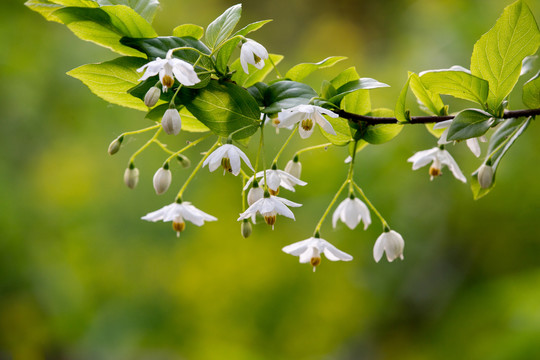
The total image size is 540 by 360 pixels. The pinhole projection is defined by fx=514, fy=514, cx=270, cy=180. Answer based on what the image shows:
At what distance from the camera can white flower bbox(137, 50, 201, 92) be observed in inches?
28.6

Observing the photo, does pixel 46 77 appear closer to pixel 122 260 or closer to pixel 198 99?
pixel 122 260

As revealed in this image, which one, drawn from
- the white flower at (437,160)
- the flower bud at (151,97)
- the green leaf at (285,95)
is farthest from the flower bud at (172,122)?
the white flower at (437,160)

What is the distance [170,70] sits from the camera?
29.1 inches

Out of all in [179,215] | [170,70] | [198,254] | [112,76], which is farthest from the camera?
[198,254]

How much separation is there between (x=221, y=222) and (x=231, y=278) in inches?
20.6

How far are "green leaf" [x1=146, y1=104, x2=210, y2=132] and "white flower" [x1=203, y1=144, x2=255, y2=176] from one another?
0.24ft

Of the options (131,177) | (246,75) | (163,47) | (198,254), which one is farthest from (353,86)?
(198,254)

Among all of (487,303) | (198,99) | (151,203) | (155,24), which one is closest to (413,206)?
(487,303)

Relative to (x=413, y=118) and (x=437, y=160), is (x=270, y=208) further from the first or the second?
(x=437, y=160)

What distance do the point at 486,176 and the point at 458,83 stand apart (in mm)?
211

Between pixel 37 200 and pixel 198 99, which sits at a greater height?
pixel 198 99

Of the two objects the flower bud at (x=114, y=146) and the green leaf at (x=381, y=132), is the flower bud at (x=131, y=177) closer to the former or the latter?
the flower bud at (x=114, y=146)

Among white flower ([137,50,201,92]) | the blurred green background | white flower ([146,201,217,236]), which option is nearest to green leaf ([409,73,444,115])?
white flower ([137,50,201,92])

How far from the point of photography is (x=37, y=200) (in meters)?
5.01
